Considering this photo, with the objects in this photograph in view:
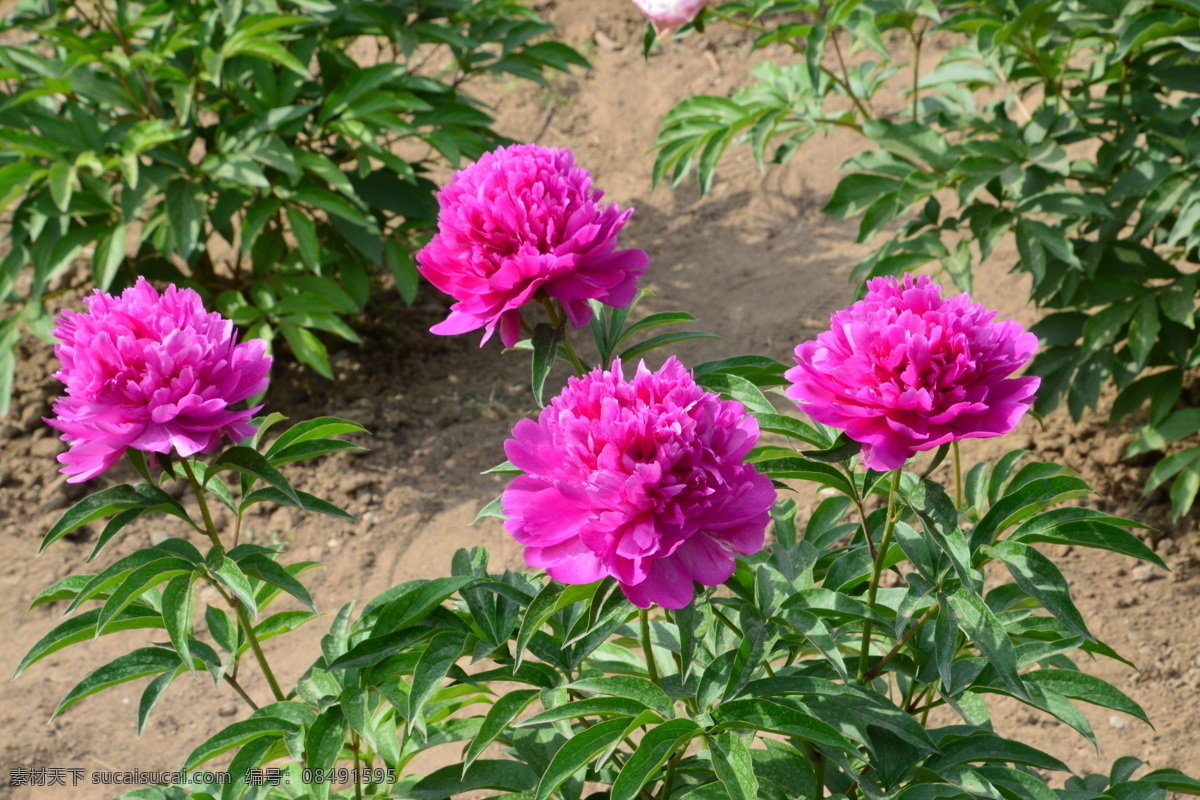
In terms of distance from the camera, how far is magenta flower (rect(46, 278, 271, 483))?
125cm

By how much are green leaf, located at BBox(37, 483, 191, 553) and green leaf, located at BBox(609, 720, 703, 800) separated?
60cm

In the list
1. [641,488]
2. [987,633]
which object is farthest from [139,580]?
[987,633]

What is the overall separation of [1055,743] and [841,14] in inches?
66.1

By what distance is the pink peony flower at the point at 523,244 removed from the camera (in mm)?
1293

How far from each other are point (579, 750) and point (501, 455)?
2287 millimetres

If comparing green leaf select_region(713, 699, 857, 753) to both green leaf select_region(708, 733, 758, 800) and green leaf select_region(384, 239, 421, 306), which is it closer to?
green leaf select_region(708, 733, 758, 800)

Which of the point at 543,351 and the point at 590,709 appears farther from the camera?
the point at 543,351

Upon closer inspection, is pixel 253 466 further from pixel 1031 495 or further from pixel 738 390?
pixel 1031 495

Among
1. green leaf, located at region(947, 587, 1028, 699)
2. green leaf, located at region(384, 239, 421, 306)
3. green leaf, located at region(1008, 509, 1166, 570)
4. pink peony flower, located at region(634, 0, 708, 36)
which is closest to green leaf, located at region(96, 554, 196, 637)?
green leaf, located at region(947, 587, 1028, 699)

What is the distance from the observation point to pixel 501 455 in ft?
11.5

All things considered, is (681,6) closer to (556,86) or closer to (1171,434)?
(1171,434)

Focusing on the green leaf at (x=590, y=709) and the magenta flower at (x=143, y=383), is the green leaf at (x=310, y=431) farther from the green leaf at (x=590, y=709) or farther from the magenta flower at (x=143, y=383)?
the green leaf at (x=590, y=709)

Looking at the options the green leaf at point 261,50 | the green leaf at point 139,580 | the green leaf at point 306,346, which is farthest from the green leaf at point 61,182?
the green leaf at point 139,580

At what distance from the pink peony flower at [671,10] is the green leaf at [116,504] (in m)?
1.30
